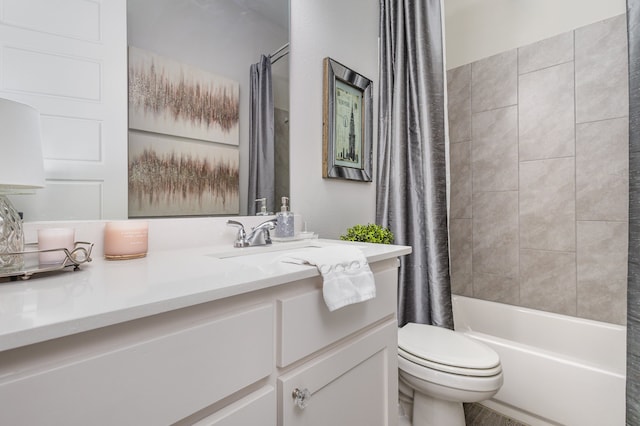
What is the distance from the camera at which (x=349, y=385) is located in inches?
33.6

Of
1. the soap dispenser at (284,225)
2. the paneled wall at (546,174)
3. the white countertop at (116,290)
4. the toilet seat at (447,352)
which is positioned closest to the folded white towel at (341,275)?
the white countertop at (116,290)

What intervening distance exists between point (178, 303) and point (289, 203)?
934 millimetres

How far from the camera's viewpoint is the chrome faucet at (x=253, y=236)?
107cm

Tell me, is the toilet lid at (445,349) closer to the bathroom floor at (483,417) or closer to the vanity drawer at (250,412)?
the bathroom floor at (483,417)

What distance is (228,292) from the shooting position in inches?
21.0

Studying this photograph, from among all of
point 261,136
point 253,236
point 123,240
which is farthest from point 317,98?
point 123,240

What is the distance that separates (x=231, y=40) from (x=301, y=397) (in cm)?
121

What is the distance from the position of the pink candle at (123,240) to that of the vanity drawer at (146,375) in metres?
0.41

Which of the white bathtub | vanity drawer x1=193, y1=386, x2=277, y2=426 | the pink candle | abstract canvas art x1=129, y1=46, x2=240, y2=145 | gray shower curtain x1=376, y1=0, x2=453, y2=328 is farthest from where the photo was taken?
gray shower curtain x1=376, y1=0, x2=453, y2=328

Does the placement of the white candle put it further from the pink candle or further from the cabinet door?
the cabinet door

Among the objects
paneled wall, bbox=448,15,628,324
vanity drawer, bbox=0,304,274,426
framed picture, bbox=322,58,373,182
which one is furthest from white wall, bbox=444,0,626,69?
vanity drawer, bbox=0,304,274,426

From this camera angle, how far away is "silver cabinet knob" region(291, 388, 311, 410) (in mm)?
682

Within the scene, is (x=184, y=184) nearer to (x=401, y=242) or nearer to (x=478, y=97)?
(x=401, y=242)

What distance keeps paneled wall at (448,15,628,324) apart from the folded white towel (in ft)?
5.85
